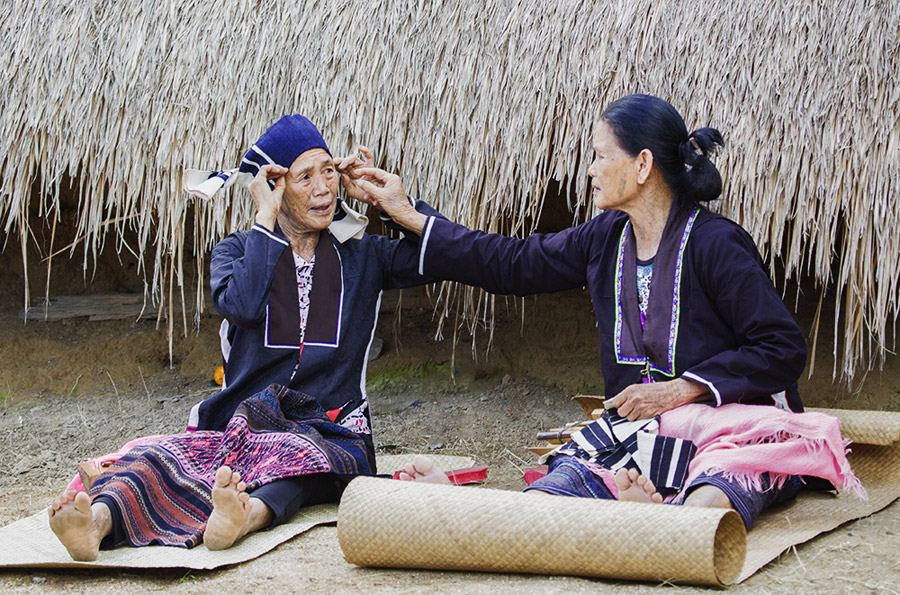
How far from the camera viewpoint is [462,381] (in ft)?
14.4

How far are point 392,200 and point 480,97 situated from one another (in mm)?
724

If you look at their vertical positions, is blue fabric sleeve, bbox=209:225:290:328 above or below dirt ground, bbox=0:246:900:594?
above

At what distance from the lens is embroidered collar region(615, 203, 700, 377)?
2.58 meters

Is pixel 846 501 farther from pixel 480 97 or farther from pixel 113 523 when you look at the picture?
pixel 113 523

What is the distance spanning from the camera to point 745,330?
249cm

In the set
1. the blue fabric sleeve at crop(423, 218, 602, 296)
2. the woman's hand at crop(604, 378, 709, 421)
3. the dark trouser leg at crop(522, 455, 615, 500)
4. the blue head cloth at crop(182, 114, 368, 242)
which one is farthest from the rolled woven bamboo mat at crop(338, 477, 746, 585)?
the blue head cloth at crop(182, 114, 368, 242)

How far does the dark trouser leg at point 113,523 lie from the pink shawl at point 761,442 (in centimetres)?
149

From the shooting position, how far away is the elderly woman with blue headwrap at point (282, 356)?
2.53m

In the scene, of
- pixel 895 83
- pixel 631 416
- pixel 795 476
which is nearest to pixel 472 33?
pixel 895 83

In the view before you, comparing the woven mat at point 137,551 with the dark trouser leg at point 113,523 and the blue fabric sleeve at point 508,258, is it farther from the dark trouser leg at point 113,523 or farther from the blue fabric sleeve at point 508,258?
the blue fabric sleeve at point 508,258

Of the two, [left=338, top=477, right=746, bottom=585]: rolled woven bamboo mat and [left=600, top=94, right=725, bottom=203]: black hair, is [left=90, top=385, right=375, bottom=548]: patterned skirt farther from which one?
[left=600, top=94, right=725, bottom=203]: black hair

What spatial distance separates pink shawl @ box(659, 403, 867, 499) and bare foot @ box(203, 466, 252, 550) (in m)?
1.15

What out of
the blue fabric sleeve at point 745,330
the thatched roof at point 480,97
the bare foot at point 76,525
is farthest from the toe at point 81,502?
the thatched roof at point 480,97

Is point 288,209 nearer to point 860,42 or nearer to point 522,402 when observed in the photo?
point 522,402
